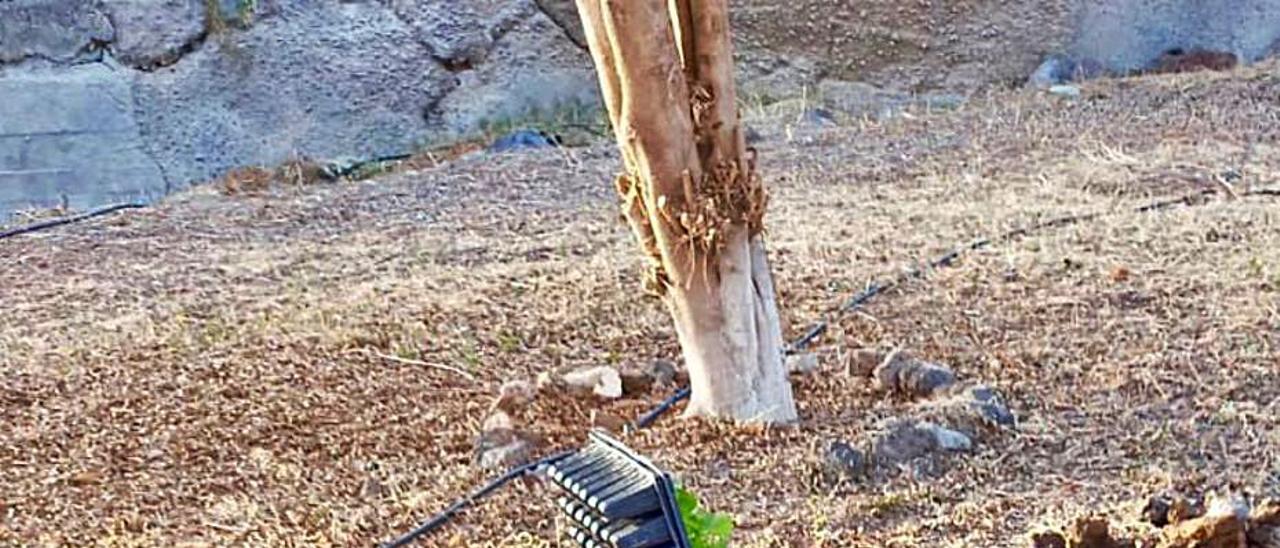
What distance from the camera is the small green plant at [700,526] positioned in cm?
184

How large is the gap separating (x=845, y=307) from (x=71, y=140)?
439 cm

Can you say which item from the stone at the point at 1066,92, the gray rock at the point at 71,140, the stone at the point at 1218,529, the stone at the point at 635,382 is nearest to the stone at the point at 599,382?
the stone at the point at 635,382

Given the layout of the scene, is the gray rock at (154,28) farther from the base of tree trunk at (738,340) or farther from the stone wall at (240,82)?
the base of tree trunk at (738,340)

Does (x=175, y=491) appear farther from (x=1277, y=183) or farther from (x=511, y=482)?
(x=1277, y=183)

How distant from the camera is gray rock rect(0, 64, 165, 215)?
702cm

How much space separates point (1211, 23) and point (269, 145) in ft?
14.6

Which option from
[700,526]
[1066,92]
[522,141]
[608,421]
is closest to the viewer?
[700,526]

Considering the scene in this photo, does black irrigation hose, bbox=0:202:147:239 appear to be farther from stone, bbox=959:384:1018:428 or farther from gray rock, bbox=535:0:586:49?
stone, bbox=959:384:1018:428

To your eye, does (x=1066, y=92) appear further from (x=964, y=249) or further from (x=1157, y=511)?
(x=1157, y=511)

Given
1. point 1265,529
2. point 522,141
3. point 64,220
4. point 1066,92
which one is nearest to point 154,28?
point 64,220

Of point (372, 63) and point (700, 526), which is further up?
point (700, 526)

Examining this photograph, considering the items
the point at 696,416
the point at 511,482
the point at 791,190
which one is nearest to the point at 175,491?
the point at 511,482

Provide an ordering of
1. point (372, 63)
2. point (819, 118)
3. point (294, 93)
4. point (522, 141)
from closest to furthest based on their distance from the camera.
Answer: point (522, 141) → point (819, 118) → point (294, 93) → point (372, 63)

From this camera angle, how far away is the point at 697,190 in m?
2.77
